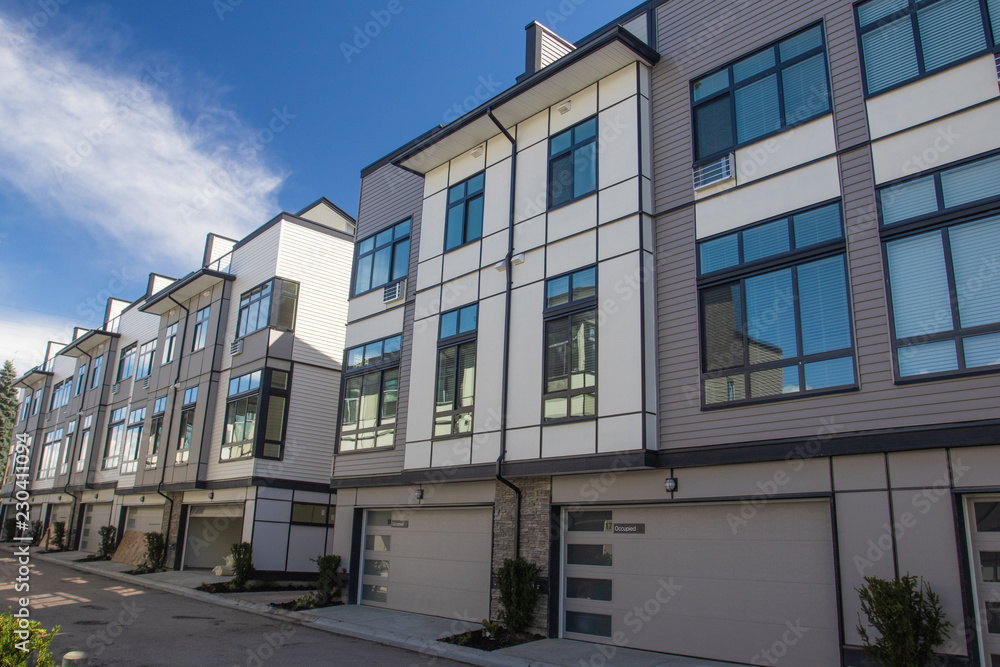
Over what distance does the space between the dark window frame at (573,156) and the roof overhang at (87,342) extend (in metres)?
29.2

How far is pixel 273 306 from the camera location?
23.1 m

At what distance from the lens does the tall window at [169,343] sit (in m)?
28.5

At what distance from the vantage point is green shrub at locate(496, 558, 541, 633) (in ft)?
40.6

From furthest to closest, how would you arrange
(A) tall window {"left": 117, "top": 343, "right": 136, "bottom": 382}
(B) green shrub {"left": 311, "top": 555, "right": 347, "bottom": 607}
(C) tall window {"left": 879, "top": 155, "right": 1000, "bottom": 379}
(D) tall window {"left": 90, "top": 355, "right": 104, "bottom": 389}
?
(D) tall window {"left": 90, "top": 355, "right": 104, "bottom": 389} → (A) tall window {"left": 117, "top": 343, "right": 136, "bottom": 382} → (B) green shrub {"left": 311, "top": 555, "right": 347, "bottom": 607} → (C) tall window {"left": 879, "top": 155, "right": 1000, "bottom": 379}

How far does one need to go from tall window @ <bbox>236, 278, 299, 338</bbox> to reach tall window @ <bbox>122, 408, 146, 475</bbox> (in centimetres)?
881

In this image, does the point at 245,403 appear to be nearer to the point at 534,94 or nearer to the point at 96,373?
the point at 534,94

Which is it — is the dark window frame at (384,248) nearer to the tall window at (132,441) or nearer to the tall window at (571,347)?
the tall window at (571,347)

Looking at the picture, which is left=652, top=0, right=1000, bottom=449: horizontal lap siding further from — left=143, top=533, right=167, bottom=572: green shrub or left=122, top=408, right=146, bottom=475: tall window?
left=122, top=408, right=146, bottom=475: tall window

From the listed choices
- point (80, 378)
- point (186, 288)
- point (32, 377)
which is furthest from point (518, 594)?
point (32, 377)

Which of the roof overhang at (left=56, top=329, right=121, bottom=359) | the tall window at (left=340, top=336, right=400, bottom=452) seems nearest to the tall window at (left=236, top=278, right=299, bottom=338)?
the tall window at (left=340, top=336, right=400, bottom=452)

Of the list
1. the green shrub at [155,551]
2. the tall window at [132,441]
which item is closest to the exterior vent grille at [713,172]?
the green shrub at [155,551]

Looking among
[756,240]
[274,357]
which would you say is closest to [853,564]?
[756,240]

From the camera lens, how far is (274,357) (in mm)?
22625

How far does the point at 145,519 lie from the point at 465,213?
19.7 m
